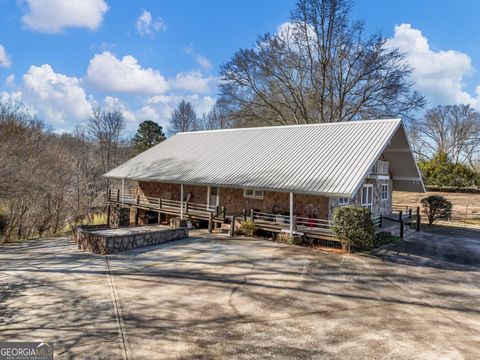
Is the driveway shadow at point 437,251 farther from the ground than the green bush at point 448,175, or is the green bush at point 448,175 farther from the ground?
the green bush at point 448,175

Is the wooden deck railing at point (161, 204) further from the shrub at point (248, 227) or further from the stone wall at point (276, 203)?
the shrub at point (248, 227)

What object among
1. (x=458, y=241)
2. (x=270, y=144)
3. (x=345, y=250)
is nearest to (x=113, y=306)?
(x=345, y=250)

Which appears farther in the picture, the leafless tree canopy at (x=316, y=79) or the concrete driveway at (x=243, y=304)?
the leafless tree canopy at (x=316, y=79)

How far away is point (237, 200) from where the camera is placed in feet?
60.0

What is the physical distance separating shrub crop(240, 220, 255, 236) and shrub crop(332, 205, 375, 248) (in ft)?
13.9

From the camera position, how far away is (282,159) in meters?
16.9

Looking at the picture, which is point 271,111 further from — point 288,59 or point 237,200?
point 237,200

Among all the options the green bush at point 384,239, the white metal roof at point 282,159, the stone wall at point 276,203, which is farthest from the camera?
the stone wall at point 276,203

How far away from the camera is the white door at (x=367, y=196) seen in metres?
17.4

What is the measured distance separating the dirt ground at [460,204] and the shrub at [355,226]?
14.3 meters

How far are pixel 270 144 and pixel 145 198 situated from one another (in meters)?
9.39

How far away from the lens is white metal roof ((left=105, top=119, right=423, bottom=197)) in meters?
14.1

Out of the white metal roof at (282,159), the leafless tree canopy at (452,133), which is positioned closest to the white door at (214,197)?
the white metal roof at (282,159)

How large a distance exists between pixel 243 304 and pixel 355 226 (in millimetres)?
6602
